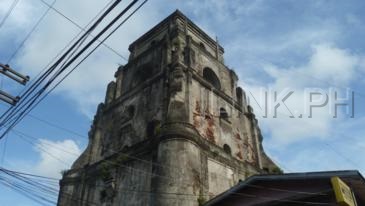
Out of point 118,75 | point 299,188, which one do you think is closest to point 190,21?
point 118,75

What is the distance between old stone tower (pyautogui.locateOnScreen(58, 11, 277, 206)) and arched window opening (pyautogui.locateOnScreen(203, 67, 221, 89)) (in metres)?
0.06

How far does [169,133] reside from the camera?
14633 millimetres

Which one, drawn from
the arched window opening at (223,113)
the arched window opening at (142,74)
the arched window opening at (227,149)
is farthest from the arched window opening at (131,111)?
the arched window opening at (227,149)

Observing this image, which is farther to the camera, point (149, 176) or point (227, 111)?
point (227, 111)

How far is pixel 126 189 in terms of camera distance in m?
15.5

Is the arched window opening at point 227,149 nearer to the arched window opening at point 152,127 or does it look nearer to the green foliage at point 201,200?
the arched window opening at point 152,127

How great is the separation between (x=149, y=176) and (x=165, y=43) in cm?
919

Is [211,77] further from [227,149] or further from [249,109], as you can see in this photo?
[227,149]

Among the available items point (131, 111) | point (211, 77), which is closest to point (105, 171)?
point (131, 111)

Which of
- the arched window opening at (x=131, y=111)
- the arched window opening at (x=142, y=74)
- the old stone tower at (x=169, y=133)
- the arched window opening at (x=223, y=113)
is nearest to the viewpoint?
the old stone tower at (x=169, y=133)

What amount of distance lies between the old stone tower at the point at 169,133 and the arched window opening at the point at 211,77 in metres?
0.06

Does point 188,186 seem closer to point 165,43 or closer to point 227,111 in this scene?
point 227,111

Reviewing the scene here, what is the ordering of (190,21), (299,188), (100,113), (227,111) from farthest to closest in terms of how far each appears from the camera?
(190,21) → (100,113) → (227,111) → (299,188)

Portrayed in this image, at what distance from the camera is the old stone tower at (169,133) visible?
1417 cm
